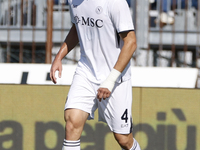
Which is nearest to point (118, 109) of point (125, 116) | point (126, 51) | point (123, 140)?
point (125, 116)

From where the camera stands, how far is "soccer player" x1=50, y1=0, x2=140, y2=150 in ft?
8.11

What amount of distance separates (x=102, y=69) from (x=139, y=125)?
1.54 metres

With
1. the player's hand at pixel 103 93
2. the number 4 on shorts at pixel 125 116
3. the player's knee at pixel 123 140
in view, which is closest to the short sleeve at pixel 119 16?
the player's hand at pixel 103 93

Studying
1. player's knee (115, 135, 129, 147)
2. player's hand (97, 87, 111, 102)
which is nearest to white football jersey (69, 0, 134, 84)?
player's hand (97, 87, 111, 102)

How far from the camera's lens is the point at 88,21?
2.54 m

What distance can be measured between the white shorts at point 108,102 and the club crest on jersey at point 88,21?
14.4 inches

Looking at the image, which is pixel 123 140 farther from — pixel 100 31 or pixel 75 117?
pixel 100 31

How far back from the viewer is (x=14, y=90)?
13.3 feet

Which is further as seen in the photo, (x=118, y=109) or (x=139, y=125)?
(x=139, y=125)

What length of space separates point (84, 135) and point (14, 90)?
88 centimetres

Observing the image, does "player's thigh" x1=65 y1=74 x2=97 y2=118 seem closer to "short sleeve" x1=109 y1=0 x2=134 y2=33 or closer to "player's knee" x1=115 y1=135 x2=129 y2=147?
"player's knee" x1=115 y1=135 x2=129 y2=147

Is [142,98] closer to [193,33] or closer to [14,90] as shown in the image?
[14,90]

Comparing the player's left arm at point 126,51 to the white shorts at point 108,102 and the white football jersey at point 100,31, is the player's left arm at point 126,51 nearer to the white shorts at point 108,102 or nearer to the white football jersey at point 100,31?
the white football jersey at point 100,31

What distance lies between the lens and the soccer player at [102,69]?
2.47 meters
